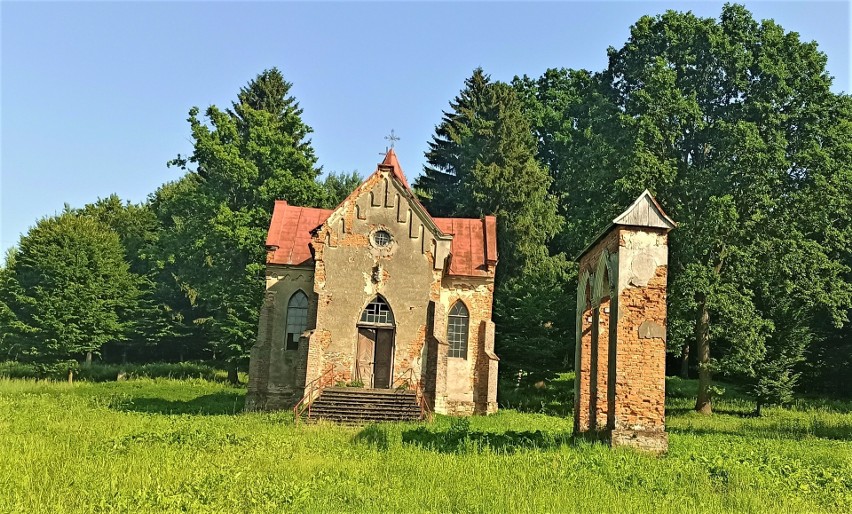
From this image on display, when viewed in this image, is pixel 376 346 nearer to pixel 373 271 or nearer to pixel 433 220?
pixel 373 271

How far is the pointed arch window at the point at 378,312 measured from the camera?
2544 cm

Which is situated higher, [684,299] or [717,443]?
[684,299]

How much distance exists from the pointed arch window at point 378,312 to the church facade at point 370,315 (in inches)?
1.4

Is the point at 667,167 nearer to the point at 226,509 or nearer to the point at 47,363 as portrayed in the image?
the point at 226,509

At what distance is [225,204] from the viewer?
37844 millimetres

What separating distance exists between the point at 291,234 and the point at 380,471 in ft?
59.3

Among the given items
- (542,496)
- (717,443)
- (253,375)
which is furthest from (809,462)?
(253,375)

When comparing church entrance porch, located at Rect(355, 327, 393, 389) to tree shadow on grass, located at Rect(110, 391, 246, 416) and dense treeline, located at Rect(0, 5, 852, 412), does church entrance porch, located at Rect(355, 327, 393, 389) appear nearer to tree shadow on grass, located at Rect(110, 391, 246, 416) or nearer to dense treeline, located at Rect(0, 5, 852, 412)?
tree shadow on grass, located at Rect(110, 391, 246, 416)

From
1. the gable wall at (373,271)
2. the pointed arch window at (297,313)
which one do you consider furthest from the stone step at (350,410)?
the pointed arch window at (297,313)

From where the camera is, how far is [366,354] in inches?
1008

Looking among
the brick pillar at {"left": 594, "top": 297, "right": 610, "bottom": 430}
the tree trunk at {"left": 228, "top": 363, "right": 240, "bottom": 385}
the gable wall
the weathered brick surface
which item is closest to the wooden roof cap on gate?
the weathered brick surface

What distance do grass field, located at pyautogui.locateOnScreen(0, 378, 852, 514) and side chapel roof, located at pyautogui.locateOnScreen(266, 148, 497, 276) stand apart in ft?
31.0

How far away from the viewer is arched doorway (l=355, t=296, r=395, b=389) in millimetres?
25422

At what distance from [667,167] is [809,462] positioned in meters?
16.2
